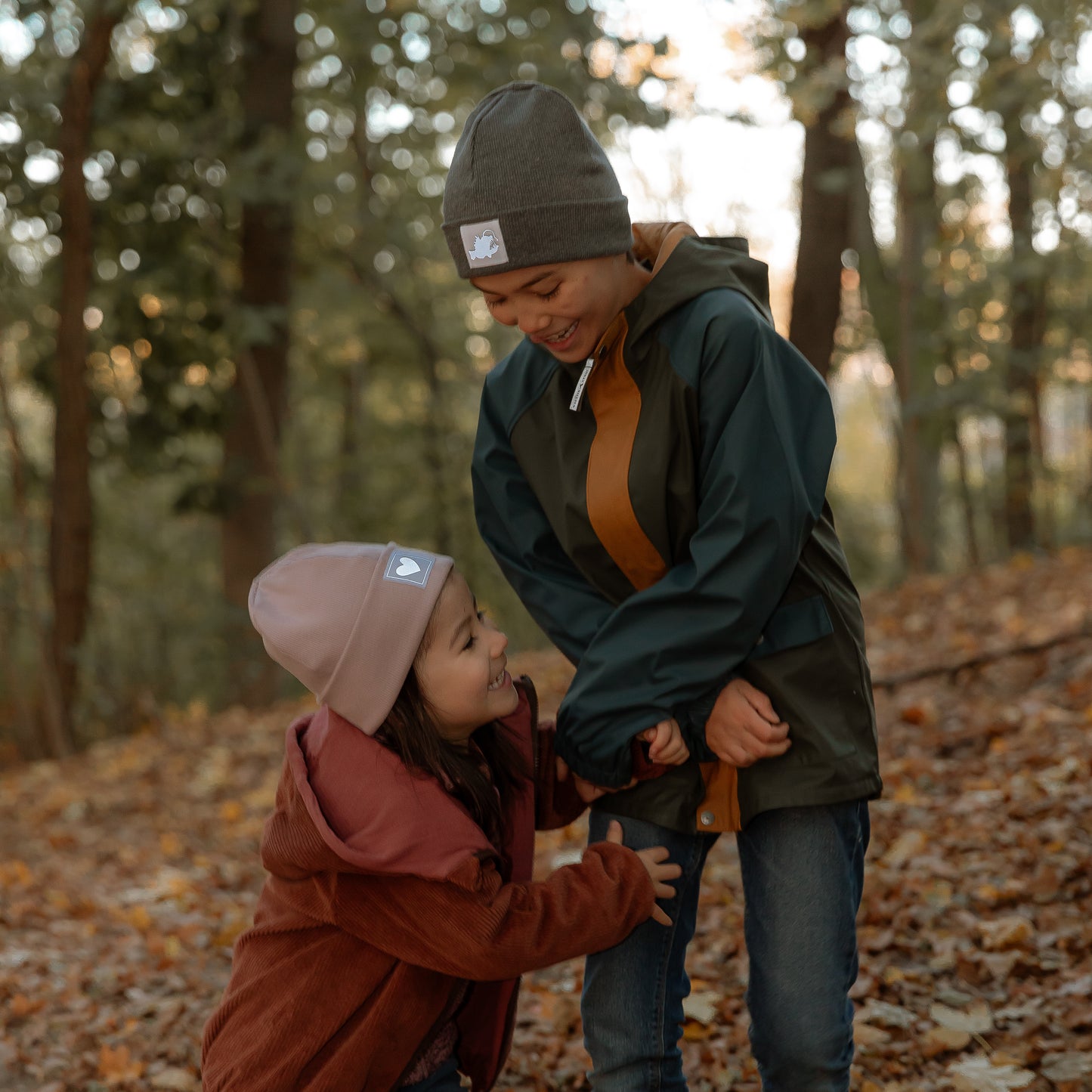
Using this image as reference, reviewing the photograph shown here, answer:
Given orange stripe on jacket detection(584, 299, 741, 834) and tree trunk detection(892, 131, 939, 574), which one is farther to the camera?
tree trunk detection(892, 131, 939, 574)

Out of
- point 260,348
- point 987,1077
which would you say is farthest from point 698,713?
point 260,348

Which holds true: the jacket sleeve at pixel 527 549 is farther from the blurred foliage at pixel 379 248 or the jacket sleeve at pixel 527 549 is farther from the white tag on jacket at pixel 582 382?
the blurred foliage at pixel 379 248

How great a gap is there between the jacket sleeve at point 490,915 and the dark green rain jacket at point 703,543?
0.19 metres

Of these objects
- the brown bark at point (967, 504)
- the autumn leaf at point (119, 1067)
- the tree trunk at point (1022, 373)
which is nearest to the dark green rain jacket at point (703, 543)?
the autumn leaf at point (119, 1067)

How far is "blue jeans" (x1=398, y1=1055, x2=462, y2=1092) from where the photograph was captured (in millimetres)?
2309

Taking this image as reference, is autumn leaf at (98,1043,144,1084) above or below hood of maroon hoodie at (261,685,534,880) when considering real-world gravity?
below

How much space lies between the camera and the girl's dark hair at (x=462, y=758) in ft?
7.12

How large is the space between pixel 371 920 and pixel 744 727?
763 millimetres

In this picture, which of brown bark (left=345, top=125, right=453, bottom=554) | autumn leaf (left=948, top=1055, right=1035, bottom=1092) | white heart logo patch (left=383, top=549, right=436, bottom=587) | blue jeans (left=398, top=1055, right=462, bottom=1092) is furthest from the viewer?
brown bark (left=345, top=125, right=453, bottom=554)

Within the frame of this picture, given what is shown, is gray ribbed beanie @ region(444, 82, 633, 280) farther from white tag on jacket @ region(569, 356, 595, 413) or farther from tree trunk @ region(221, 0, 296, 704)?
tree trunk @ region(221, 0, 296, 704)

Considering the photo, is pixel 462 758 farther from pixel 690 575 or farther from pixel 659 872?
pixel 690 575

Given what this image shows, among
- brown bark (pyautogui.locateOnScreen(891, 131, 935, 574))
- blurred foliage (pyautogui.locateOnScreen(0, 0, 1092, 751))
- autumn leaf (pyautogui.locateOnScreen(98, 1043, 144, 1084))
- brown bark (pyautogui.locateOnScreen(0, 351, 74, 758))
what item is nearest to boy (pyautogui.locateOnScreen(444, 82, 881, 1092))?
autumn leaf (pyautogui.locateOnScreen(98, 1043, 144, 1084))

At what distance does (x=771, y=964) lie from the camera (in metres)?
2.21

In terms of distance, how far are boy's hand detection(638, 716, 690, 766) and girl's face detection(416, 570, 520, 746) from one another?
28 centimetres
